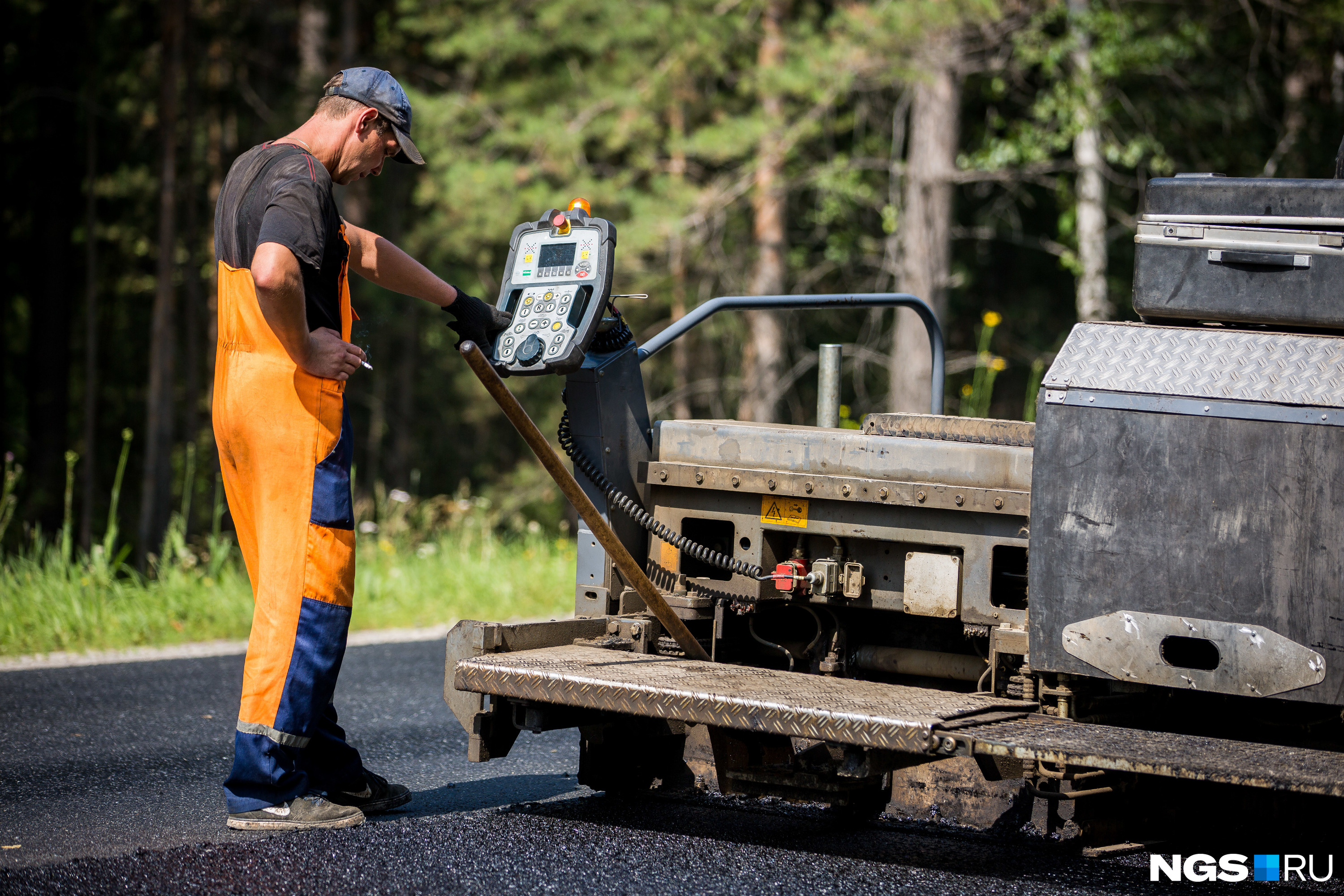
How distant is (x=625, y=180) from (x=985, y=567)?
49.1 ft

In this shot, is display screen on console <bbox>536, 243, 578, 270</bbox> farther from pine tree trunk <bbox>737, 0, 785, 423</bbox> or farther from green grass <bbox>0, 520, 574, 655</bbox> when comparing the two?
pine tree trunk <bbox>737, 0, 785, 423</bbox>

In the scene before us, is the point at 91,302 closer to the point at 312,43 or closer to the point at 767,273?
the point at 312,43

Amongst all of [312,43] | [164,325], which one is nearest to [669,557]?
[164,325]

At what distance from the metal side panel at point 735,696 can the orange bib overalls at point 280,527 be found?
1.46ft

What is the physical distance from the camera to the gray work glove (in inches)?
168

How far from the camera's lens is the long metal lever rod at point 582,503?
3.82 meters

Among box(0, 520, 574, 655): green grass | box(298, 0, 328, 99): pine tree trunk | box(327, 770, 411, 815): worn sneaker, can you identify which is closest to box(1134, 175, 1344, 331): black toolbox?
box(327, 770, 411, 815): worn sneaker

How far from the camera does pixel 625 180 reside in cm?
1841

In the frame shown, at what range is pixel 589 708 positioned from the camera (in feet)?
12.9

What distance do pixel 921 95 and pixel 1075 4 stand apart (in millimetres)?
1778

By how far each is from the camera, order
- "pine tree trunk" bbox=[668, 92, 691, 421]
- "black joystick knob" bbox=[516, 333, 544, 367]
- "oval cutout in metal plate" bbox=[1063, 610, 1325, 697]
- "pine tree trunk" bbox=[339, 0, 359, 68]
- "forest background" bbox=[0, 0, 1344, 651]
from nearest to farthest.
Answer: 1. "oval cutout in metal plate" bbox=[1063, 610, 1325, 697]
2. "black joystick knob" bbox=[516, 333, 544, 367]
3. "forest background" bbox=[0, 0, 1344, 651]
4. "pine tree trunk" bbox=[668, 92, 691, 421]
5. "pine tree trunk" bbox=[339, 0, 359, 68]

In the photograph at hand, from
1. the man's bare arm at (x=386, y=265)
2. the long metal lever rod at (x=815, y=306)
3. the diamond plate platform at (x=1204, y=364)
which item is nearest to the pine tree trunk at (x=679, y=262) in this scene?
the long metal lever rod at (x=815, y=306)

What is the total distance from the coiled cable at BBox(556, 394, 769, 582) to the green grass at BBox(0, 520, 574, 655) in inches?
153

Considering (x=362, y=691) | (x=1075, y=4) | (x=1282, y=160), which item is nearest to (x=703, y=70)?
(x=1075, y=4)
